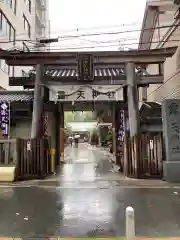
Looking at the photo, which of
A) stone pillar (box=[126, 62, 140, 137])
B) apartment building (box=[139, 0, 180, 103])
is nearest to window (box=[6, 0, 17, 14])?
apartment building (box=[139, 0, 180, 103])

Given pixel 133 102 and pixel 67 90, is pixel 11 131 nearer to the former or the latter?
pixel 67 90

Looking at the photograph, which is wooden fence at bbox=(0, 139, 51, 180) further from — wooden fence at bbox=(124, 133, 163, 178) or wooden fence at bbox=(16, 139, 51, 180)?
wooden fence at bbox=(124, 133, 163, 178)

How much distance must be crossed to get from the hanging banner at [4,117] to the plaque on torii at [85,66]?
210 inches

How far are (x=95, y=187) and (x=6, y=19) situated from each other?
21465 millimetres

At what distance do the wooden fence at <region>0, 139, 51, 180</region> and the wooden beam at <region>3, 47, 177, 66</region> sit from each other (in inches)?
175

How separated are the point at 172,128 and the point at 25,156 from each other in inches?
276

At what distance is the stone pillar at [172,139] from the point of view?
12609 millimetres

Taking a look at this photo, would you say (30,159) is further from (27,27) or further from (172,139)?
(27,27)

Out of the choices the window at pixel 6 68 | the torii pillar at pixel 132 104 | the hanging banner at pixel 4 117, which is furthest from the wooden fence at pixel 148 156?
the window at pixel 6 68

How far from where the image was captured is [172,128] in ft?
42.5

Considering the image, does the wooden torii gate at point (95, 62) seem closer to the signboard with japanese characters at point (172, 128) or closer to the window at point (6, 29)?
the signboard with japanese characters at point (172, 128)

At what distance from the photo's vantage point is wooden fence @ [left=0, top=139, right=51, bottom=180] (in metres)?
13.8

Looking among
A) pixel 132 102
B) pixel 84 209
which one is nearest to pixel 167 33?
pixel 132 102

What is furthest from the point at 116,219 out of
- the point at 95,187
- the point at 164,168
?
the point at 164,168
